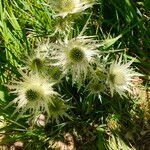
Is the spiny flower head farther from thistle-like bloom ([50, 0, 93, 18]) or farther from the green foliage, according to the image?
thistle-like bloom ([50, 0, 93, 18])

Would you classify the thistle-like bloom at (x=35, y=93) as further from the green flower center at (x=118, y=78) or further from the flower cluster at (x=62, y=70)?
the green flower center at (x=118, y=78)

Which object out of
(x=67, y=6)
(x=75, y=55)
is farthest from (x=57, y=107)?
(x=67, y=6)

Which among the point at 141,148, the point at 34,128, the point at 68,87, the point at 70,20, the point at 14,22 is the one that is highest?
the point at 70,20

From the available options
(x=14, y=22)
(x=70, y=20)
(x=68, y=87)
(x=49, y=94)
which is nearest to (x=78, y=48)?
(x=70, y=20)

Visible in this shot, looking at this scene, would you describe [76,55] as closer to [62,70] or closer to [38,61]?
[62,70]

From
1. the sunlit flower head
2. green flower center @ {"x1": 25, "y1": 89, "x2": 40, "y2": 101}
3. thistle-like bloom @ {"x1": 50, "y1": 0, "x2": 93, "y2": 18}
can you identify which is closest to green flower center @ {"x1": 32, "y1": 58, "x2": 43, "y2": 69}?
the sunlit flower head

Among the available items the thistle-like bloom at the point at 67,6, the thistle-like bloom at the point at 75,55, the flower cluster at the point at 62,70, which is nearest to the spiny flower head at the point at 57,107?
the flower cluster at the point at 62,70

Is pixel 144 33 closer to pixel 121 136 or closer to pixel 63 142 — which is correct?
pixel 121 136
